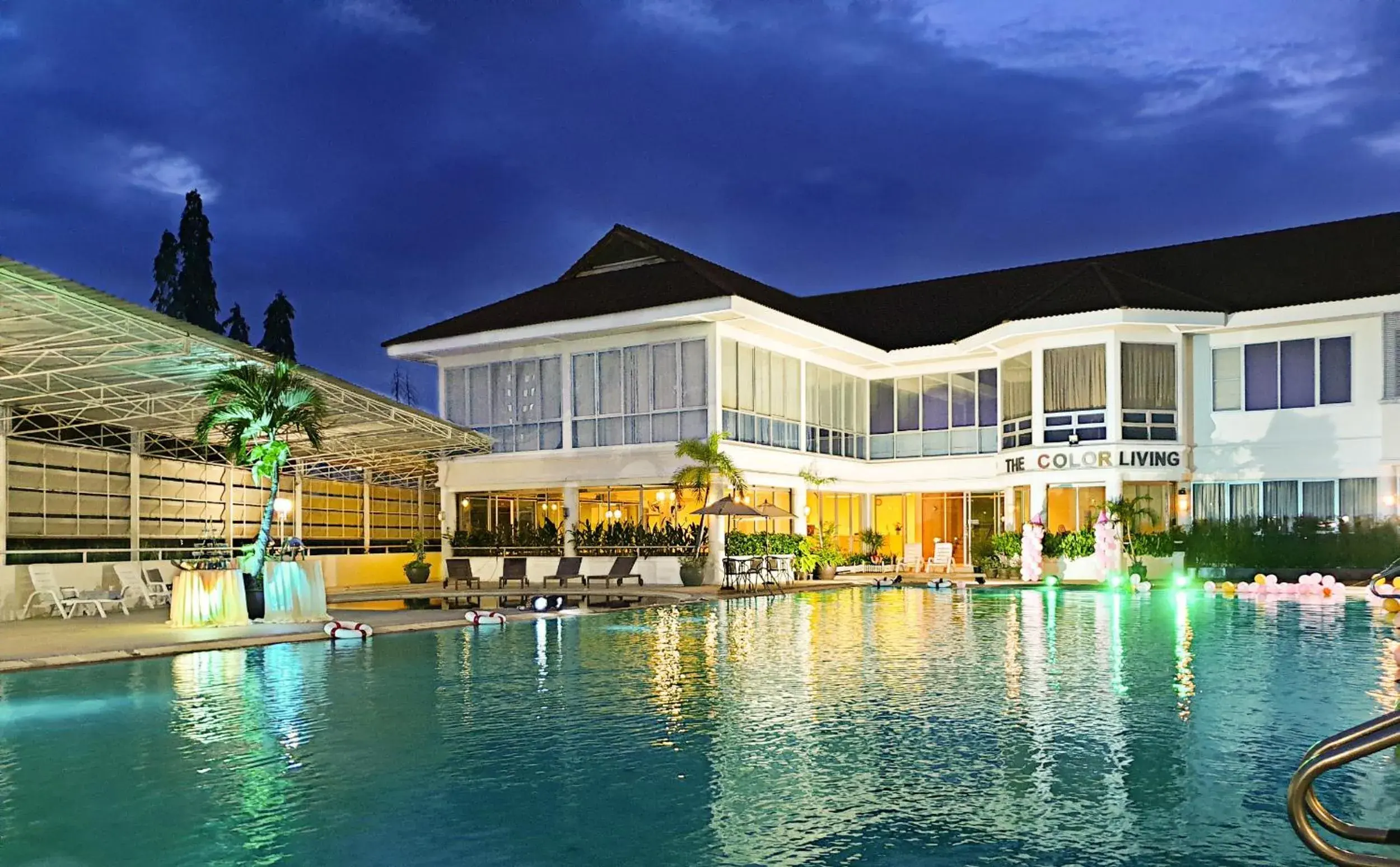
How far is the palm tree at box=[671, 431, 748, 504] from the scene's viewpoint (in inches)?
1157

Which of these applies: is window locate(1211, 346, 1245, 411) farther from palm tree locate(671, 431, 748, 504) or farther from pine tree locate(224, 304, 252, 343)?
pine tree locate(224, 304, 252, 343)

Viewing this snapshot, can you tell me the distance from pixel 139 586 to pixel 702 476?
12189 mm

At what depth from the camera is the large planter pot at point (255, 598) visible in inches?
765

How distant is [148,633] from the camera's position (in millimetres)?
17859

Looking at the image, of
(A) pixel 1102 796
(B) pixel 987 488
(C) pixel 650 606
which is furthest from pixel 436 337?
(A) pixel 1102 796

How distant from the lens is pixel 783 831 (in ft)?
23.4

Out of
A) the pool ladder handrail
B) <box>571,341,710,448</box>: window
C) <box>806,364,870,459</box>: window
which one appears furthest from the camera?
<box>806,364,870,459</box>: window

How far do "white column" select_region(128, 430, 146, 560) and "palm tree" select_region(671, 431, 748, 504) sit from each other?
37.7 ft

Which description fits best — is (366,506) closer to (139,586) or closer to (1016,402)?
(139,586)

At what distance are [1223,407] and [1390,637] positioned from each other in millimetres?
15898

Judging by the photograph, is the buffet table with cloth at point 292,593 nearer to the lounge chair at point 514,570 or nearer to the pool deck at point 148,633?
the pool deck at point 148,633

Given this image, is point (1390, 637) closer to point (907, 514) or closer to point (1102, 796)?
point (1102, 796)

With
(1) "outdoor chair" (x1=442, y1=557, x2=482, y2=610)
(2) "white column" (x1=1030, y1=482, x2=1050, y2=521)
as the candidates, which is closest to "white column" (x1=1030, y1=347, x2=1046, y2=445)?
(2) "white column" (x1=1030, y1=482, x2=1050, y2=521)

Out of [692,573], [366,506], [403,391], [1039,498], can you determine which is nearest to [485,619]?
[692,573]
